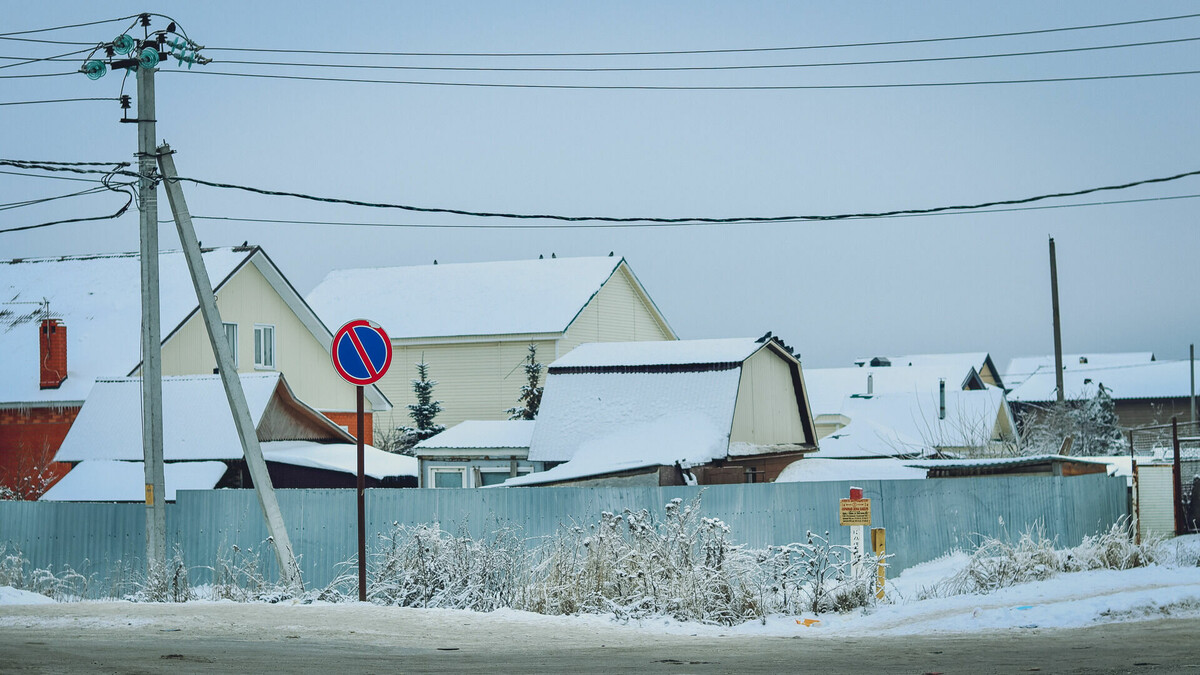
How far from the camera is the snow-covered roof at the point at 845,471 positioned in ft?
82.9

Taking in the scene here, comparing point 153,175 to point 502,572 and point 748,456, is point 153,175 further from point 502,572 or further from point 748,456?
point 748,456

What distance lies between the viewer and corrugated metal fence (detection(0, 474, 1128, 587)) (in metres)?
18.0

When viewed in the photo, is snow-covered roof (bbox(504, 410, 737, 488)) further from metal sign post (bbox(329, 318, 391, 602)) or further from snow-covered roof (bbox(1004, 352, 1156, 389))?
snow-covered roof (bbox(1004, 352, 1156, 389))

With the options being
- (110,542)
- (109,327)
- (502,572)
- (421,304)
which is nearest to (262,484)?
(502,572)

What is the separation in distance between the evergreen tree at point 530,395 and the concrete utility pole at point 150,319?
80.5 feet

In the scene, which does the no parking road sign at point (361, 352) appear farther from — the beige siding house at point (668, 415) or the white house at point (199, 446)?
the white house at point (199, 446)

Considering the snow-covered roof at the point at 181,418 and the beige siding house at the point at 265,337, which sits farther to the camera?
the beige siding house at the point at 265,337

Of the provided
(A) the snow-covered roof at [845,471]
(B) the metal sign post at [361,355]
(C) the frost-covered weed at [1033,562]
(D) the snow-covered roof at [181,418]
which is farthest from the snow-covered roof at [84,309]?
(C) the frost-covered weed at [1033,562]

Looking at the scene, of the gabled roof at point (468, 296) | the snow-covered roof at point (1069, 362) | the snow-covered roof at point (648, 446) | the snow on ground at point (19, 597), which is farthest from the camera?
the snow-covered roof at point (1069, 362)

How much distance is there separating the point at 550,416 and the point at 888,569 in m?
9.40

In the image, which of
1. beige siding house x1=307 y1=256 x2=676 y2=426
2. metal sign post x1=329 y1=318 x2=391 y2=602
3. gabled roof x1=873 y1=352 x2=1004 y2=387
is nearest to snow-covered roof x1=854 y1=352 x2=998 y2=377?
gabled roof x1=873 y1=352 x2=1004 y2=387

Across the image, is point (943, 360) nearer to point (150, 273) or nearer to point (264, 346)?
point (264, 346)

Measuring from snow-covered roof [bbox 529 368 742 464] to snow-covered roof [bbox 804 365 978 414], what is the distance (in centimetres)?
4392

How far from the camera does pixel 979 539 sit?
21.2 metres
